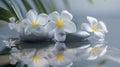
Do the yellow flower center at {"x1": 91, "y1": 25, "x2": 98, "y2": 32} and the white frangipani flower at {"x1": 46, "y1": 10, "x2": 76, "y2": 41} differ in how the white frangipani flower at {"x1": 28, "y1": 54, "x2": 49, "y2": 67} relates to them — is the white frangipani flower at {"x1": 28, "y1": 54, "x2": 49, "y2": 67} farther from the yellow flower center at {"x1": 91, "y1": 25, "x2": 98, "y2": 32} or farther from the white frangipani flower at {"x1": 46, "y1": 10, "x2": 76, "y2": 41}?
the yellow flower center at {"x1": 91, "y1": 25, "x2": 98, "y2": 32}

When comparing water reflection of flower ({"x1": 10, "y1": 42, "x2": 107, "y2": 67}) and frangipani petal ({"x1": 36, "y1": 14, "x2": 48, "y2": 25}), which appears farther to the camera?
frangipani petal ({"x1": 36, "y1": 14, "x2": 48, "y2": 25})

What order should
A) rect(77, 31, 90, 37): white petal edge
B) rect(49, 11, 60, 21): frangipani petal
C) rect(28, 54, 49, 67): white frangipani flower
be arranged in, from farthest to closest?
1. rect(77, 31, 90, 37): white petal edge
2. rect(49, 11, 60, 21): frangipani petal
3. rect(28, 54, 49, 67): white frangipani flower

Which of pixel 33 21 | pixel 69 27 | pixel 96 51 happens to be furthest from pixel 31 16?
pixel 96 51

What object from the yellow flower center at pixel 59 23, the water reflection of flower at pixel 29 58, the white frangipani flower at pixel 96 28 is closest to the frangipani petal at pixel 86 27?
the white frangipani flower at pixel 96 28

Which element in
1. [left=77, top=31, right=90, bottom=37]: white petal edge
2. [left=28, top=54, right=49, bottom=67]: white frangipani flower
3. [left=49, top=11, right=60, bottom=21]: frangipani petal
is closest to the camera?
[left=28, top=54, right=49, bottom=67]: white frangipani flower

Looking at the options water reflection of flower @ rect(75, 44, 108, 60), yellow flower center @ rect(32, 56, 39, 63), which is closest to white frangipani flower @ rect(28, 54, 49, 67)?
yellow flower center @ rect(32, 56, 39, 63)

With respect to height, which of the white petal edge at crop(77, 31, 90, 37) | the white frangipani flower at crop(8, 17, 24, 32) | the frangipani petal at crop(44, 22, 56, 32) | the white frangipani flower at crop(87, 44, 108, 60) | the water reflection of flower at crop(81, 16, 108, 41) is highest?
the white frangipani flower at crop(8, 17, 24, 32)
